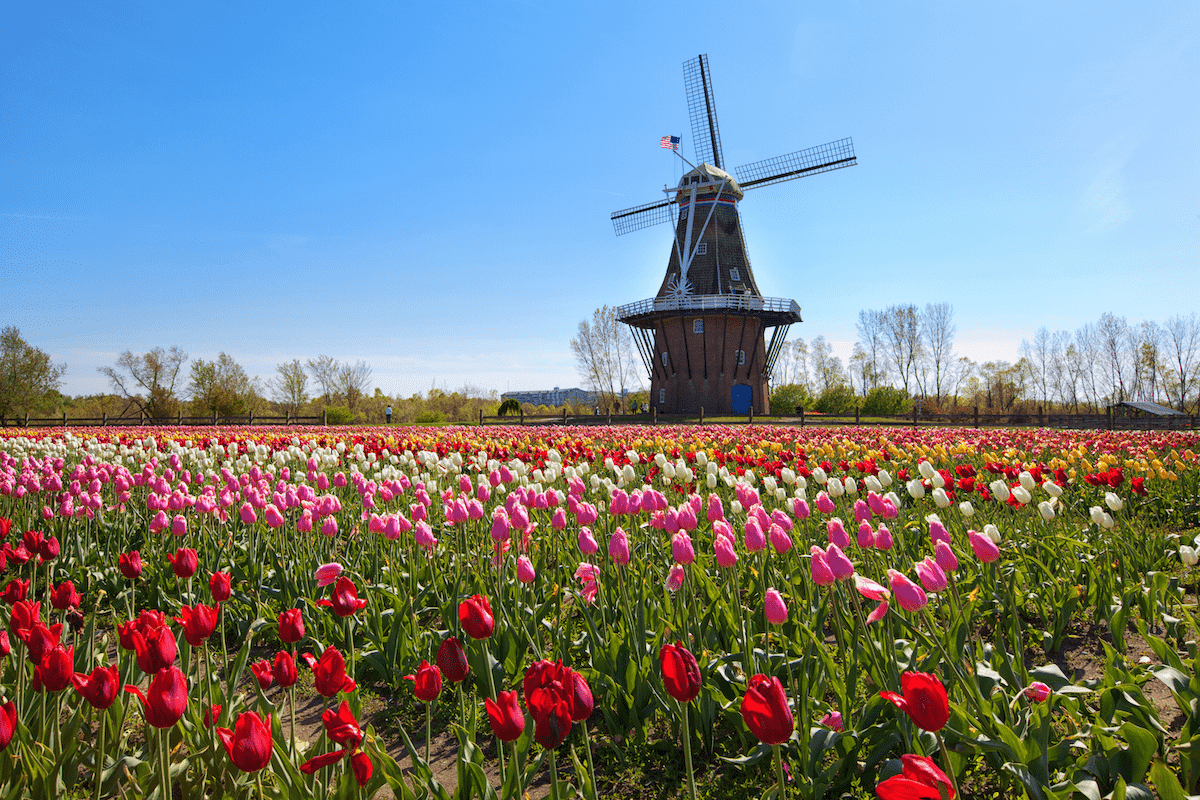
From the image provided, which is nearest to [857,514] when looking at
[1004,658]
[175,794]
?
[1004,658]

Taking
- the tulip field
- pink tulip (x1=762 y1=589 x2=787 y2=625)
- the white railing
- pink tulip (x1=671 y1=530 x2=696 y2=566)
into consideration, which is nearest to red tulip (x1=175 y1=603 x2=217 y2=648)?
the tulip field

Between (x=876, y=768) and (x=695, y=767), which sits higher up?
(x=876, y=768)

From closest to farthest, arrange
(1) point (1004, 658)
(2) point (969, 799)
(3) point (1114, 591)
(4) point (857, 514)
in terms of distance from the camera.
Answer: (2) point (969, 799)
(1) point (1004, 658)
(4) point (857, 514)
(3) point (1114, 591)

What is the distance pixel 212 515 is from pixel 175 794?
3779 mm

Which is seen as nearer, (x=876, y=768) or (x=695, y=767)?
(x=876, y=768)

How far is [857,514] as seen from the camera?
3.27 meters

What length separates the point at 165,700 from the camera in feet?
5.04

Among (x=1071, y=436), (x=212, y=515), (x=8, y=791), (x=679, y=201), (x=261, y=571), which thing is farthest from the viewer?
(x=679, y=201)

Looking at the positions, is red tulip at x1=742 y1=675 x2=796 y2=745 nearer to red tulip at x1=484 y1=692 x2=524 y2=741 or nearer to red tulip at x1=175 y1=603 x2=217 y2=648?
red tulip at x1=484 y1=692 x2=524 y2=741

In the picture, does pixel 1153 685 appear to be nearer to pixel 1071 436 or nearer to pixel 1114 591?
pixel 1114 591

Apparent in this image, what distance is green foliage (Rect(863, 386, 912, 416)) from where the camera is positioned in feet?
132

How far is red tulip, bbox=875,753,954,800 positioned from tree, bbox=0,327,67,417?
174 ft

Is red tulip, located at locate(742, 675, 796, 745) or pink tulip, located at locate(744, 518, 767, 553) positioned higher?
pink tulip, located at locate(744, 518, 767, 553)

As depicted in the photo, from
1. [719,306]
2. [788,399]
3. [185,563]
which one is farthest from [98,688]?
[788,399]
